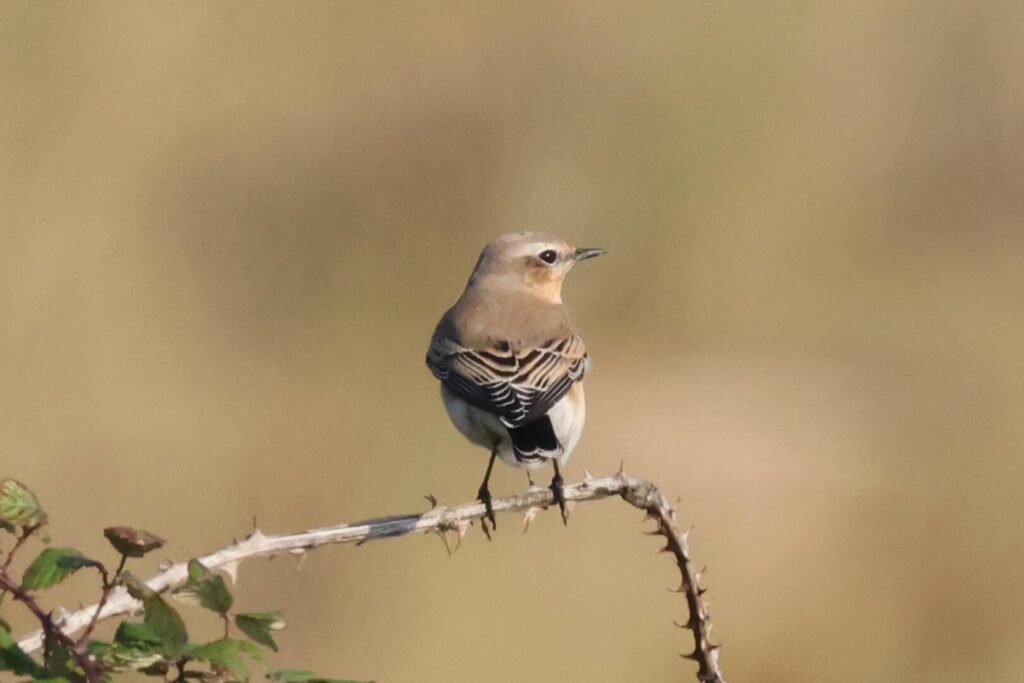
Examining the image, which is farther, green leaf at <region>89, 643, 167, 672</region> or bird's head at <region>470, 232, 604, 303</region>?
bird's head at <region>470, 232, 604, 303</region>

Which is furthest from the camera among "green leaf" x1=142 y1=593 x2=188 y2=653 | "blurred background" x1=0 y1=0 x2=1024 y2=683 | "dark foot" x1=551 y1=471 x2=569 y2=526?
"blurred background" x1=0 y1=0 x2=1024 y2=683

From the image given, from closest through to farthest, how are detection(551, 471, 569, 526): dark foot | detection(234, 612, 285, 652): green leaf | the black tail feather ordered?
detection(234, 612, 285, 652): green leaf
detection(551, 471, 569, 526): dark foot
the black tail feather

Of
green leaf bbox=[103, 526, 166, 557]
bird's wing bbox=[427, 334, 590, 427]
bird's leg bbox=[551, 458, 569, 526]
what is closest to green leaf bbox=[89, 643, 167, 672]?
green leaf bbox=[103, 526, 166, 557]

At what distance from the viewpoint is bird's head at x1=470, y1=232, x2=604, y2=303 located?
5406mm

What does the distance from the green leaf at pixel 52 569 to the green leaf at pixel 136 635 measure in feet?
0.30

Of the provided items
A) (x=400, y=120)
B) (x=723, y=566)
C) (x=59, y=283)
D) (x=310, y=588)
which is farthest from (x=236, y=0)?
(x=723, y=566)

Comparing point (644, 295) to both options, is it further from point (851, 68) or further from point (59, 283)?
point (59, 283)

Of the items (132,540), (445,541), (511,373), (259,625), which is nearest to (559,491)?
(445,541)

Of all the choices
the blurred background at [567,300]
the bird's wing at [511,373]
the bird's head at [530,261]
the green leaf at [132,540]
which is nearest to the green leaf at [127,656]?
A: the green leaf at [132,540]

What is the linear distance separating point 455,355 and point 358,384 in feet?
9.76

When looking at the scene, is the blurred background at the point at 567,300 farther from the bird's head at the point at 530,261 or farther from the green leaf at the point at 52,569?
the green leaf at the point at 52,569

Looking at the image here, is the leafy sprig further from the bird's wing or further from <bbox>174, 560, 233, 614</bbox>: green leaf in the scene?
the bird's wing

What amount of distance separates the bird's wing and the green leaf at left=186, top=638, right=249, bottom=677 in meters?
2.28

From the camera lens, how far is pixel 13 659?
164cm
